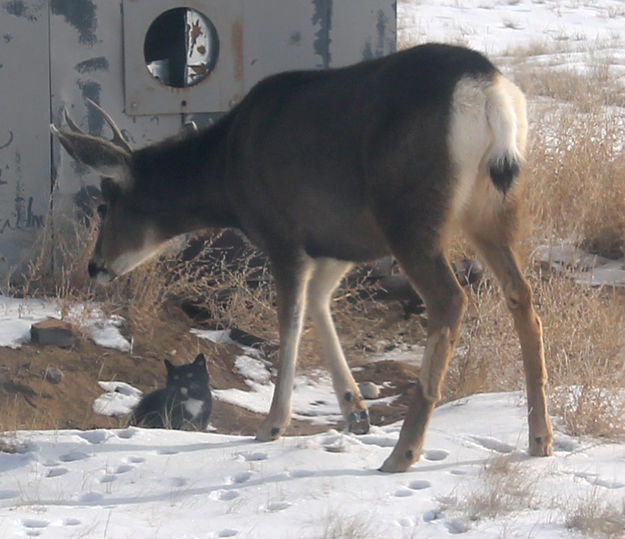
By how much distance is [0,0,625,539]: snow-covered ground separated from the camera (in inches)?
195

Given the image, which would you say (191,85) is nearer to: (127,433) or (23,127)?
(23,127)

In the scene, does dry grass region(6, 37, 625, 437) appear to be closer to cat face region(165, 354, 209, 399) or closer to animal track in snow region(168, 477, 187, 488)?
cat face region(165, 354, 209, 399)

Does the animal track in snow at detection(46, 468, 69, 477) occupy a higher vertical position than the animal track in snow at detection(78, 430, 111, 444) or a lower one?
lower

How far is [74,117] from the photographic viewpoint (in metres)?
9.63

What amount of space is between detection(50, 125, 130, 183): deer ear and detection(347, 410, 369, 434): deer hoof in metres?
2.03

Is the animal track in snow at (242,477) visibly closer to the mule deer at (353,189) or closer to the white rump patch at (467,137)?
the mule deer at (353,189)

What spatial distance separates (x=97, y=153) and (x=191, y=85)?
9.14 feet

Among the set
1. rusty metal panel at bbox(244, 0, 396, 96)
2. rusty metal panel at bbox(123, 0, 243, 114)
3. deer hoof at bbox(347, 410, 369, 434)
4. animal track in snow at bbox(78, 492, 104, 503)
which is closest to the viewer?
animal track in snow at bbox(78, 492, 104, 503)

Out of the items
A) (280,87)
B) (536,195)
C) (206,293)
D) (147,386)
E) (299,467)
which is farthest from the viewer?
(536,195)

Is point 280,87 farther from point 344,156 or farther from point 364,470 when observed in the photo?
point 364,470

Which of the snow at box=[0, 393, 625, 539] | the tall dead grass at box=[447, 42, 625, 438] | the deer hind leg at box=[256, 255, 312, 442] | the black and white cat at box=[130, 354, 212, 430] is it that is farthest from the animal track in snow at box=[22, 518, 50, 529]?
the tall dead grass at box=[447, 42, 625, 438]

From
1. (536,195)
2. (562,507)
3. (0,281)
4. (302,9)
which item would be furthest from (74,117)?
(562,507)

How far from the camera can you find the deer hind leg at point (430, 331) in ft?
18.6

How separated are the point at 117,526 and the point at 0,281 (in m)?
4.99
